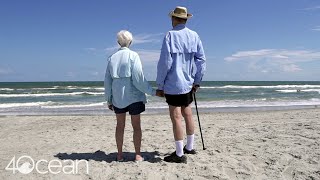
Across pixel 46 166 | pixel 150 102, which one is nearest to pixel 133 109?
pixel 46 166

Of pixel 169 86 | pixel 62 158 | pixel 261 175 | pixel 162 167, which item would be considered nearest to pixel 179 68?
pixel 169 86

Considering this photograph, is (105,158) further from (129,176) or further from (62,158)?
(129,176)

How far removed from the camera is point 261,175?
409 cm

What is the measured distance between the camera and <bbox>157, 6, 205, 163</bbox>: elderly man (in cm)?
437

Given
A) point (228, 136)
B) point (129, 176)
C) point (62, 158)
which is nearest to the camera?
point (129, 176)

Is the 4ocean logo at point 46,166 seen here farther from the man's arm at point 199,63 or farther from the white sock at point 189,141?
the man's arm at point 199,63

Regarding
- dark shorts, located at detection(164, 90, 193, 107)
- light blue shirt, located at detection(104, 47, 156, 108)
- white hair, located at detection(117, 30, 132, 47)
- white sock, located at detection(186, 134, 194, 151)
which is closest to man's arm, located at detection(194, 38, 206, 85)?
dark shorts, located at detection(164, 90, 193, 107)

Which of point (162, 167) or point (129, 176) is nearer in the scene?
point (129, 176)

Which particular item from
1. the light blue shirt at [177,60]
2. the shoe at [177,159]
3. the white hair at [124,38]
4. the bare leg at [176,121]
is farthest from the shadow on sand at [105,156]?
the white hair at [124,38]

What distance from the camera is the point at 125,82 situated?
14.7 ft

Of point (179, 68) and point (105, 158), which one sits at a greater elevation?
point (179, 68)

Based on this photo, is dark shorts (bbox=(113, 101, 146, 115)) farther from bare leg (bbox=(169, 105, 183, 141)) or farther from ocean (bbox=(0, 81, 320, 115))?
ocean (bbox=(0, 81, 320, 115))

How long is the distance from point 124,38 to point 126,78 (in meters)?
0.53

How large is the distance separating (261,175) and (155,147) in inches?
79.1
